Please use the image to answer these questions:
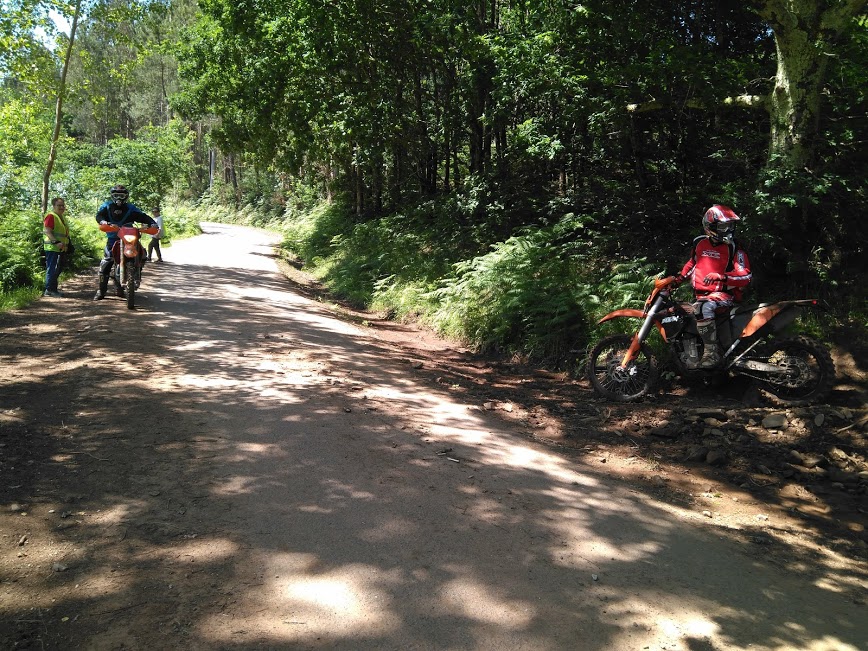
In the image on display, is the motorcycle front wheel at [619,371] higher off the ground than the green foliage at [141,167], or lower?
lower

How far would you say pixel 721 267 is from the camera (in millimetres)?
7238

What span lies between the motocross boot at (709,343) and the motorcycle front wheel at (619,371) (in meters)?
0.55

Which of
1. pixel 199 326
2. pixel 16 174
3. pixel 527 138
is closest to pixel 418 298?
pixel 527 138

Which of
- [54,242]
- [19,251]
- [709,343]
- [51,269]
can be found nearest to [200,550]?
[709,343]

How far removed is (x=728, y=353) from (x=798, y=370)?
689mm

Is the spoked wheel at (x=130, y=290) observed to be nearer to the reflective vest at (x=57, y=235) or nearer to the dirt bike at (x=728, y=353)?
the reflective vest at (x=57, y=235)

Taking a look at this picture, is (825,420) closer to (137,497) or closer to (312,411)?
(312,411)

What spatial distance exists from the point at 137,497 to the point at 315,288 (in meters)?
16.0

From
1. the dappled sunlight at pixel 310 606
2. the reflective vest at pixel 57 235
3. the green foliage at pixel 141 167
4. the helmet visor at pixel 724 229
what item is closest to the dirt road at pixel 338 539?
the dappled sunlight at pixel 310 606

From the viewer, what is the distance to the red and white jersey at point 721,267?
7.13 meters

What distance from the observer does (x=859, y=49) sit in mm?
8734

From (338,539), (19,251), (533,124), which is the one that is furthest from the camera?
(19,251)

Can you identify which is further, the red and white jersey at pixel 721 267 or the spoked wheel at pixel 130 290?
the spoked wheel at pixel 130 290

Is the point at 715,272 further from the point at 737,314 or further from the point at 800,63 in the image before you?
the point at 800,63
